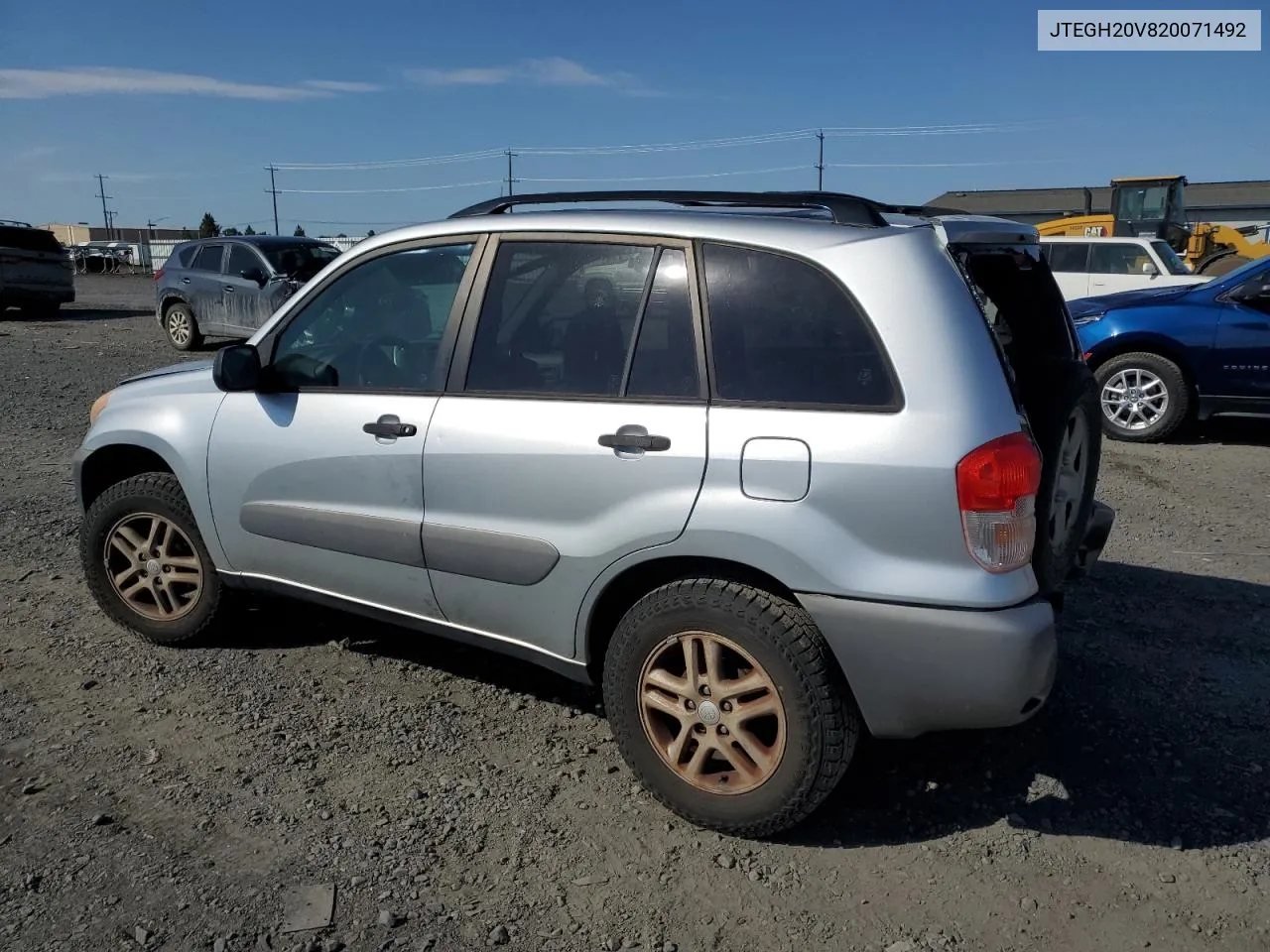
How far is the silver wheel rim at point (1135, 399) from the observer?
8812 millimetres

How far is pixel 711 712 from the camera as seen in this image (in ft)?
9.86

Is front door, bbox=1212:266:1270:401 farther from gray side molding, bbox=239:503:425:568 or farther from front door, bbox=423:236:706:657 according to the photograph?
gray side molding, bbox=239:503:425:568

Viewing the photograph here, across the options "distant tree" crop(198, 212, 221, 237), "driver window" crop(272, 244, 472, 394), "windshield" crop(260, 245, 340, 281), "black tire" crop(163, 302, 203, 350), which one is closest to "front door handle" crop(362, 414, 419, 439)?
"driver window" crop(272, 244, 472, 394)

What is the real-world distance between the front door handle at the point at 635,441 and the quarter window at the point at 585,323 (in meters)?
0.14

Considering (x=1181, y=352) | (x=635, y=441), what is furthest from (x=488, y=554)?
(x=1181, y=352)

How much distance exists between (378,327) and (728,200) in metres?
1.33

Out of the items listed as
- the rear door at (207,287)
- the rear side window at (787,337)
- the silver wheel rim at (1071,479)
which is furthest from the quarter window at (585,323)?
the rear door at (207,287)

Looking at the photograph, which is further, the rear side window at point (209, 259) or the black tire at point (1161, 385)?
the rear side window at point (209, 259)

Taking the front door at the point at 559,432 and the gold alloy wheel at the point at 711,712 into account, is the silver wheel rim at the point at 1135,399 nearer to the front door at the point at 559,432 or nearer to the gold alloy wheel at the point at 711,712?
the front door at the point at 559,432

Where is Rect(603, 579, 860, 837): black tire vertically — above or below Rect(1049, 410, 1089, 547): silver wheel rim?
below

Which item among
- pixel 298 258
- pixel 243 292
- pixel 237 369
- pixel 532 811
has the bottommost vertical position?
pixel 532 811

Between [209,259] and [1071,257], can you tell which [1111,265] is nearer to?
[1071,257]

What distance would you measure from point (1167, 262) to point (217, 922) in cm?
1696

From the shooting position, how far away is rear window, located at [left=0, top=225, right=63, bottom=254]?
19328 mm
